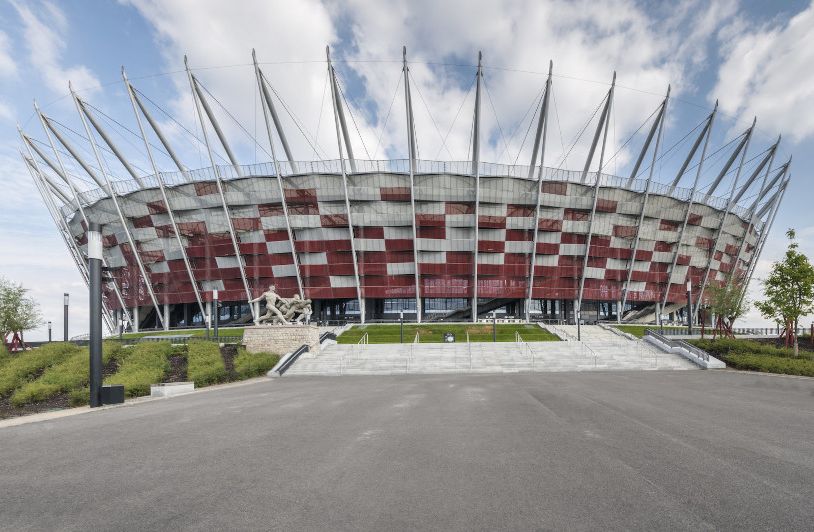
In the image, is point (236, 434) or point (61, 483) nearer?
point (61, 483)

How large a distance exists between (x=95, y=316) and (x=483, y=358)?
23.1 metres

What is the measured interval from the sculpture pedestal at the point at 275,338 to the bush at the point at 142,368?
520 cm

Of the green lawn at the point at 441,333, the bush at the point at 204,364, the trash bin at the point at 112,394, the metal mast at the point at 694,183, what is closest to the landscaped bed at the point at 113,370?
the bush at the point at 204,364

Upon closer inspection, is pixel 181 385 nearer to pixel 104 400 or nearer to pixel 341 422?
pixel 104 400

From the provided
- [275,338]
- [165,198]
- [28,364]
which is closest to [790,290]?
[275,338]

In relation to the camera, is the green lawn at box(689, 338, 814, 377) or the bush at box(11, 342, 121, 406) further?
the green lawn at box(689, 338, 814, 377)

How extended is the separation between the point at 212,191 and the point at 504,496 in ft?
199

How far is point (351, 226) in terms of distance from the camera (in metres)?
57.0

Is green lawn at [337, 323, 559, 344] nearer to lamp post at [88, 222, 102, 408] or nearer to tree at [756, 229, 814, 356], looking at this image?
tree at [756, 229, 814, 356]

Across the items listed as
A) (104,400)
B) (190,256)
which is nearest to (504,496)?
(104,400)

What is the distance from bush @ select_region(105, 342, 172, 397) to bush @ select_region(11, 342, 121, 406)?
102cm

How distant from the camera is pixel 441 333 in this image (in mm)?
47594

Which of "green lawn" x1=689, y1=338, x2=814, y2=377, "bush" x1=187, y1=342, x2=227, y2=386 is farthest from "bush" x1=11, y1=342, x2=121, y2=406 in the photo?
"green lawn" x1=689, y1=338, x2=814, y2=377

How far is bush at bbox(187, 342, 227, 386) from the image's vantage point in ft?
64.6
